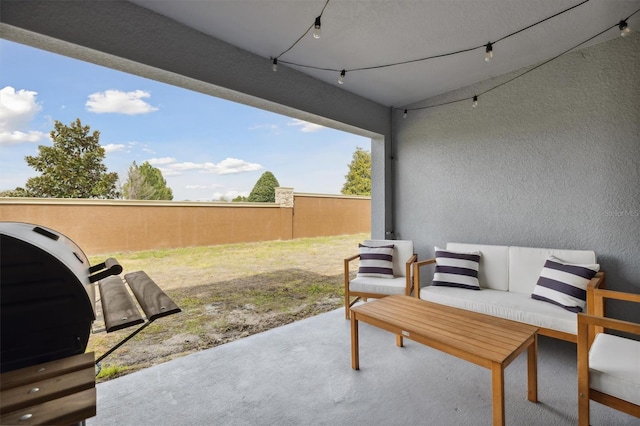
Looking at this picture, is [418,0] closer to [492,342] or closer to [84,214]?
[492,342]

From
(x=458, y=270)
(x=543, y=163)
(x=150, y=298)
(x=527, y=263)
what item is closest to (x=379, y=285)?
(x=458, y=270)

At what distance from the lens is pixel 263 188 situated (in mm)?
9734

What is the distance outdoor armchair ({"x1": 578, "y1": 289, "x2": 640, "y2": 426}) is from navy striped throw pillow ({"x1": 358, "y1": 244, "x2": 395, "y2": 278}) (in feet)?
6.28

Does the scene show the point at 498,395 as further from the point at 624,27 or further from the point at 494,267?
the point at 624,27

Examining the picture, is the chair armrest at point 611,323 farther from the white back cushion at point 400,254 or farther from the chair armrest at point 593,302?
the white back cushion at point 400,254

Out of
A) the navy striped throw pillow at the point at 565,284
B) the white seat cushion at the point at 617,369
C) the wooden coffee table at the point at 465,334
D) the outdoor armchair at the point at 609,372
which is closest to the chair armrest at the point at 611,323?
the outdoor armchair at the point at 609,372

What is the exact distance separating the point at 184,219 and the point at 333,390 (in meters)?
5.34

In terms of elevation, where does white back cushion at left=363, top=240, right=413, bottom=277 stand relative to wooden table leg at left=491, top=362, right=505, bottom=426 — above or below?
above

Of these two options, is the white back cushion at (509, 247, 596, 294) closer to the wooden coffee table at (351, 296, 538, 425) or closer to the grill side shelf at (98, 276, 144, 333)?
A: the wooden coffee table at (351, 296, 538, 425)

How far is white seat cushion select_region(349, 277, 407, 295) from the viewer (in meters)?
3.06

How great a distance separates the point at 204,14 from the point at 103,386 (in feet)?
8.99

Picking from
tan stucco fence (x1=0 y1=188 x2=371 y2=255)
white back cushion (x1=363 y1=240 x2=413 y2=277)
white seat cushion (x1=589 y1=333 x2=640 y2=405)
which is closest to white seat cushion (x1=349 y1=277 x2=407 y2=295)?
white back cushion (x1=363 y1=240 x2=413 y2=277)

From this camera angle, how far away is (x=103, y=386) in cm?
205

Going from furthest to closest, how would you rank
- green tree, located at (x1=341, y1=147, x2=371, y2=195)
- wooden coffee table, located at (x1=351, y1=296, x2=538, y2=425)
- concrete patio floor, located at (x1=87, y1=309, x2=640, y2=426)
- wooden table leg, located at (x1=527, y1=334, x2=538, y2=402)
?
green tree, located at (x1=341, y1=147, x2=371, y2=195) → wooden table leg, located at (x1=527, y1=334, x2=538, y2=402) → concrete patio floor, located at (x1=87, y1=309, x2=640, y2=426) → wooden coffee table, located at (x1=351, y1=296, x2=538, y2=425)
